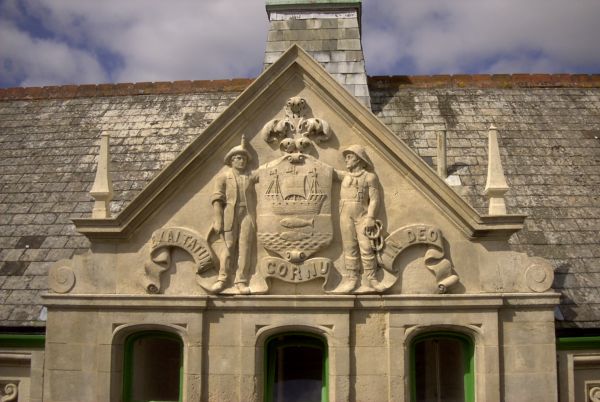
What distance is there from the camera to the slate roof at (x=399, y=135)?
11695mm

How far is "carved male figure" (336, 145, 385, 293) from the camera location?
10.1m

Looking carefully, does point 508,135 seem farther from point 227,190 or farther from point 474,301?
point 227,190

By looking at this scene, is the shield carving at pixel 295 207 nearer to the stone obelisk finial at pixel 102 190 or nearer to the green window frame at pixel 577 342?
the stone obelisk finial at pixel 102 190

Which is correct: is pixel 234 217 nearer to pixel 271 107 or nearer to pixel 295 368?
pixel 271 107

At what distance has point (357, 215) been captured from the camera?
1017cm

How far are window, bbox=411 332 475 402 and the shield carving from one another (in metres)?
2.16

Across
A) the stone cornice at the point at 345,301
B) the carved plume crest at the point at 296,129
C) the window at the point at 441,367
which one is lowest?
the window at the point at 441,367

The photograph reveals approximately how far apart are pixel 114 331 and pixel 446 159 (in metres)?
6.71

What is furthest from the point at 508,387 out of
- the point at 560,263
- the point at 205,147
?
the point at 205,147

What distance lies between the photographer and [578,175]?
42.8ft

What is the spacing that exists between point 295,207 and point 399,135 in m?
4.30

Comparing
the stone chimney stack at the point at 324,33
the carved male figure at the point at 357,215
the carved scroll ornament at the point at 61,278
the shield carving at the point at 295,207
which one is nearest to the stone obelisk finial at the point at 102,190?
the carved scroll ornament at the point at 61,278

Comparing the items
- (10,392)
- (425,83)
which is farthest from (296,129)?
(10,392)

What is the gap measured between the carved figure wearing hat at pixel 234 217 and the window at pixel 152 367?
1297mm
